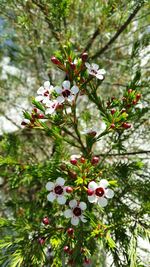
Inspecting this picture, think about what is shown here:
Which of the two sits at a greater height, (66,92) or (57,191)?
(66,92)

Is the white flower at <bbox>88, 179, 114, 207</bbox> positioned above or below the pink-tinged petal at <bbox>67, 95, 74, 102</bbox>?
below

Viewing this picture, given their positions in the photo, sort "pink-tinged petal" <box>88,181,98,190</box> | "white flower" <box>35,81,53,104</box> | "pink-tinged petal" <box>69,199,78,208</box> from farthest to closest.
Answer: "white flower" <box>35,81,53,104</box> → "pink-tinged petal" <box>69,199,78,208</box> → "pink-tinged petal" <box>88,181,98,190</box>

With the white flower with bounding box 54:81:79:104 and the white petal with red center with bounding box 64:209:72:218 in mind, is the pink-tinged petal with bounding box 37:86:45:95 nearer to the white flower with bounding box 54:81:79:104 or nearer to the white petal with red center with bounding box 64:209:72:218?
the white flower with bounding box 54:81:79:104

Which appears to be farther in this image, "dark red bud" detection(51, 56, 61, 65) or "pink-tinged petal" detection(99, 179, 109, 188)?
"dark red bud" detection(51, 56, 61, 65)

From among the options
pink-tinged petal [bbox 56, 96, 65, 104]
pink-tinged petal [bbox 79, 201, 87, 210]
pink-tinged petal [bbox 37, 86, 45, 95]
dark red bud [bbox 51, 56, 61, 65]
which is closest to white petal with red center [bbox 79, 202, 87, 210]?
pink-tinged petal [bbox 79, 201, 87, 210]

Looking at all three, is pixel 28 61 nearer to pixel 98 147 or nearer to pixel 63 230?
pixel 98 147

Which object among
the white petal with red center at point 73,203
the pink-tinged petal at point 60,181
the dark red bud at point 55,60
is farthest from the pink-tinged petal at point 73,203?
the dark red bud at point 55,60

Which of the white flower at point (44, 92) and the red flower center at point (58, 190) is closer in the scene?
the red flower center at point (58, 190)

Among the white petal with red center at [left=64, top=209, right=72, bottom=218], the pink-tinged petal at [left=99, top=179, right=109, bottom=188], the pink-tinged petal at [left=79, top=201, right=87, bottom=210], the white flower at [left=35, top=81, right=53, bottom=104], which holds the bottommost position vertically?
the white petal with red center at [left=64, top=209, right=72, bottom=218]

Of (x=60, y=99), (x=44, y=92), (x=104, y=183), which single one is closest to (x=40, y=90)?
(x=44, y=92)

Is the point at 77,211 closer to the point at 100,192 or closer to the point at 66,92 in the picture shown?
the point at 100,192

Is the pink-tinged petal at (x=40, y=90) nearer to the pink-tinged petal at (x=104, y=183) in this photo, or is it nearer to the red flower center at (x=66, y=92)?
the red flower center at (x=66, y=92)

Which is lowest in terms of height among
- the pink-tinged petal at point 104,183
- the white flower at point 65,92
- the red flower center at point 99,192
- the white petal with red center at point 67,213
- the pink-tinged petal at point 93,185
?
the white petal with red center at point 67,213
